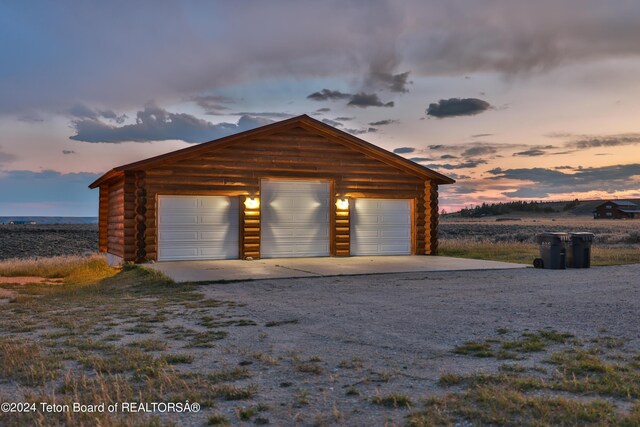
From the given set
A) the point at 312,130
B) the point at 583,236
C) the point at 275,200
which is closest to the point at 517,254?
the point at 583,236

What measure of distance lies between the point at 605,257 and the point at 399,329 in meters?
15.5

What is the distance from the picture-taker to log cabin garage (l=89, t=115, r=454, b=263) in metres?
17.8

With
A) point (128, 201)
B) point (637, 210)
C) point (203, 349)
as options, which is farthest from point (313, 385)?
point (637, 210)

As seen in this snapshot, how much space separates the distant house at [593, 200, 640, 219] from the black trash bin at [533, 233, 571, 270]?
9702 cm

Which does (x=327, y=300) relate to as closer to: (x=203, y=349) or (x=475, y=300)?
(x=475, y=300)

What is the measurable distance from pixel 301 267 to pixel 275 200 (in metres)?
3.82

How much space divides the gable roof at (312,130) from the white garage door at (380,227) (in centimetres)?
139

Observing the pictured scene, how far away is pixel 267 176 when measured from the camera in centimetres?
1912

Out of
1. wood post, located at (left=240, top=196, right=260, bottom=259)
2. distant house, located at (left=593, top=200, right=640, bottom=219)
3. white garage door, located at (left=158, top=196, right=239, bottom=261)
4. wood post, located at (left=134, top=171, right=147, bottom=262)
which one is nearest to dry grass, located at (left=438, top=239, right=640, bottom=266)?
wood post, located at (left=240, top=196, right=260, bottom=259)

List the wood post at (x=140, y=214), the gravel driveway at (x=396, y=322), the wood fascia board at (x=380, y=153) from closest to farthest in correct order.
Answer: the gravel driveway at (x=396, y=322), the wood post at (x=140, y=214), the wood fascia board at (x=380, y=153)

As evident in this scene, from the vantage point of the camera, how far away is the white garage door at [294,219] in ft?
63.5

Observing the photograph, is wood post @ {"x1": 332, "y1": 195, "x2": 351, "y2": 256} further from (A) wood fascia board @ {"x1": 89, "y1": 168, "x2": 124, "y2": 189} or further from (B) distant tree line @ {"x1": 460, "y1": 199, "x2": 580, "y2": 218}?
(B) distant tree line @ {"x1": 460, "y1": 199, "x2": 580, "y2": 218}

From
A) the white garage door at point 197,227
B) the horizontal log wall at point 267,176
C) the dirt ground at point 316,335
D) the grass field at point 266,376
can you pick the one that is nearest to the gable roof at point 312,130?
the horizontal log wall at point 267,176

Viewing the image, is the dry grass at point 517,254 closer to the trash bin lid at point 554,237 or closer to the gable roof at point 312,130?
the trash bin lid at point 554,237
